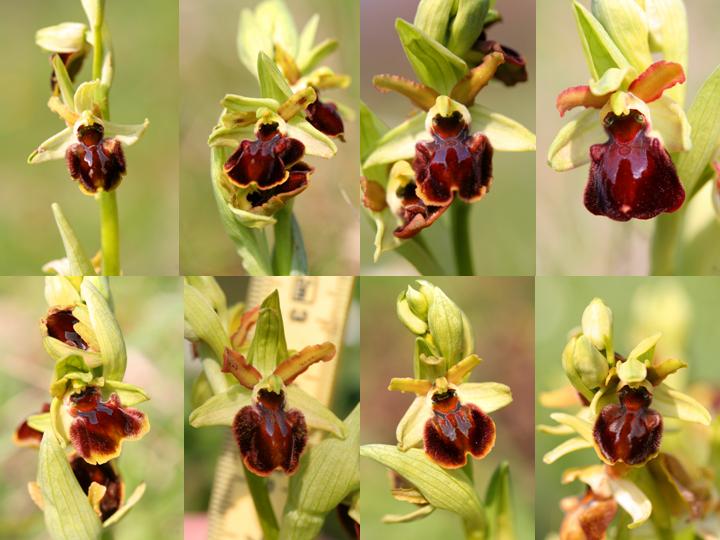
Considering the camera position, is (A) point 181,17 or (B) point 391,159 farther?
(A) point 181,17

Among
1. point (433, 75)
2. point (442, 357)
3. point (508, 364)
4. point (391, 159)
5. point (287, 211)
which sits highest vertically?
point (433, 75)

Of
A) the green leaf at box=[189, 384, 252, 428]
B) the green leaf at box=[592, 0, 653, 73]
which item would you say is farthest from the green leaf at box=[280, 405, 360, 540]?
the green leaf at box=[592, 0, 653, 73]

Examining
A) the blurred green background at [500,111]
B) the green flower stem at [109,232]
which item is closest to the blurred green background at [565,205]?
the blurred green background at [500,111]

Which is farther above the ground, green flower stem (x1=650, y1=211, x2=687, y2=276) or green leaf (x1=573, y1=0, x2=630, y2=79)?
green leaf (x1=573, y1=0, x2=630, y2=79)

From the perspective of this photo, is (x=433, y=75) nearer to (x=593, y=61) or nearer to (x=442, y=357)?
(x=593, y=61)

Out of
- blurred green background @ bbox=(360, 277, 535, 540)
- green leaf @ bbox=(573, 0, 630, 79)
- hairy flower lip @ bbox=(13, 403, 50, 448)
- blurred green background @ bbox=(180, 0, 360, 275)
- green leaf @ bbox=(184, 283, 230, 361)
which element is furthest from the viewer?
blurred green background @ bbox=(360, 277, 535, 540)

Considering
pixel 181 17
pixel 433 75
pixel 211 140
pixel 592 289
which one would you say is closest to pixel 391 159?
pixel 433 75

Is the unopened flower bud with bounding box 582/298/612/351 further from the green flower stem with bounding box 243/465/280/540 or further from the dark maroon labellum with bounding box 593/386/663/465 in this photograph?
the green flower stem with bounding box 243/465/280/540
